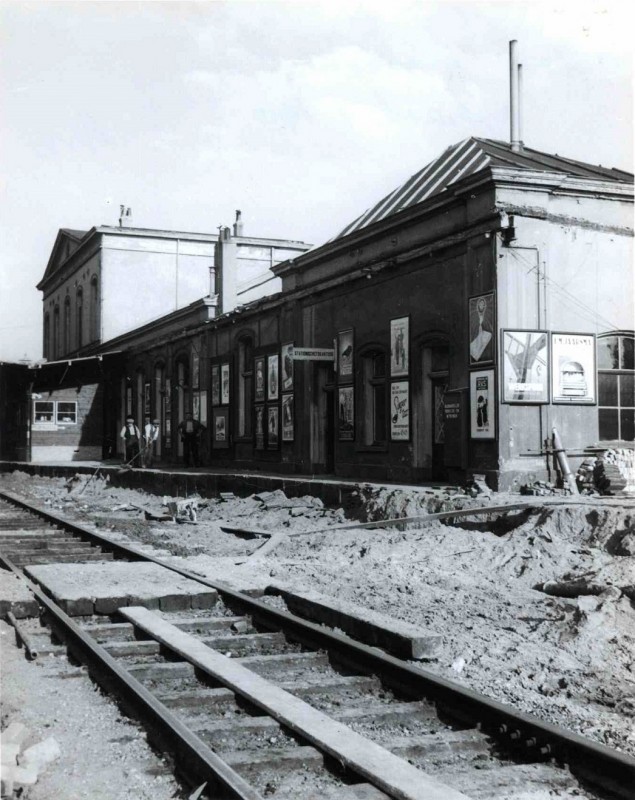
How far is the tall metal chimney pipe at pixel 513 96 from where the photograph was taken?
1828 cm

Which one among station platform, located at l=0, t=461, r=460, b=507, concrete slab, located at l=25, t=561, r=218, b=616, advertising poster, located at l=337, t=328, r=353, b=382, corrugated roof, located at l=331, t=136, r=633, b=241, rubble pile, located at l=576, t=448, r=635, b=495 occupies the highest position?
corrugated roof, located at l=331, t=136, r=633, b=241

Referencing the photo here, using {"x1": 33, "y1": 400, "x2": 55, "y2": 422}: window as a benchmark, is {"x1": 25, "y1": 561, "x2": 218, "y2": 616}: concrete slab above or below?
below

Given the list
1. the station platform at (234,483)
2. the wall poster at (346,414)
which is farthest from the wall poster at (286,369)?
the wall poster at (346,414)

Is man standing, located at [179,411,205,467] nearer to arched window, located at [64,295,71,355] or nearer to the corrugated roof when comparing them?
the corrugated roof

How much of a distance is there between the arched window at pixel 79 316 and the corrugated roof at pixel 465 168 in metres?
26.7

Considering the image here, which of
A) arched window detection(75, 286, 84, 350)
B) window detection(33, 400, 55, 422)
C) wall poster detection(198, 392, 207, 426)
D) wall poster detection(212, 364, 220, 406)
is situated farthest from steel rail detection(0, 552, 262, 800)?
arched window detection(75, 286, 84, 350)

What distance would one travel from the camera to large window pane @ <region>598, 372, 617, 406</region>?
1582cm

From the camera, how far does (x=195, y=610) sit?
8.52 metres

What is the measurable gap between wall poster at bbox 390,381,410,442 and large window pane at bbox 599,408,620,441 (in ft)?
12.1

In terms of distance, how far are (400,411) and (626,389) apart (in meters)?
4.29

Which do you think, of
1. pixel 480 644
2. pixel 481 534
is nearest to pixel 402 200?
pixel 481 534

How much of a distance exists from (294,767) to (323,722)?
51 cm

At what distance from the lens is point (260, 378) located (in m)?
25.0

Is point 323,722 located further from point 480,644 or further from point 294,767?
point 480,644
